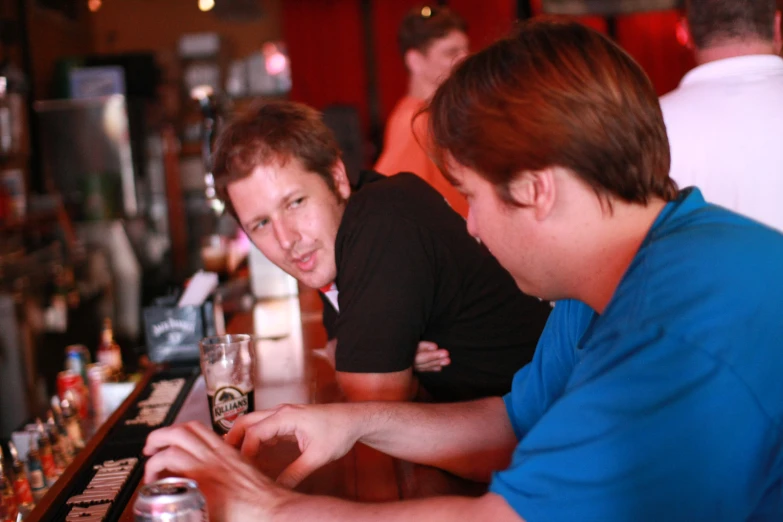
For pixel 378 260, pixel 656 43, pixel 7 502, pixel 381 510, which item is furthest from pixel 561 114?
pixel 656 43

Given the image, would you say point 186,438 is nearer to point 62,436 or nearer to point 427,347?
point 427,347

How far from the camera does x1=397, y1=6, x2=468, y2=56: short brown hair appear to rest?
3.23 metres

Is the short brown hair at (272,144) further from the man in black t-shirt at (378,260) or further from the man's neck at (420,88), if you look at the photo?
the man's neck at (420,88)

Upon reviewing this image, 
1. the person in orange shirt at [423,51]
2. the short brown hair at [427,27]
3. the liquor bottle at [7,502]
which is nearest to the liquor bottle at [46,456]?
the liquor bottle at [7,502]

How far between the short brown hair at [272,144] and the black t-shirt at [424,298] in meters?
0.16

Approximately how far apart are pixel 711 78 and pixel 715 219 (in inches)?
57.4

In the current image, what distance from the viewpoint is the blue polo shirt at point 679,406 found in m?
0.73

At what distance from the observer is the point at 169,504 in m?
0.77

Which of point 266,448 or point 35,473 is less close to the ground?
point 266,448

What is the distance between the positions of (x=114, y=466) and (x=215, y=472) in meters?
0.45

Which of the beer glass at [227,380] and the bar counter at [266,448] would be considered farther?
the beer glass at [227,380]

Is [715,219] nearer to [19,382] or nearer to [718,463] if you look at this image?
[718,463]

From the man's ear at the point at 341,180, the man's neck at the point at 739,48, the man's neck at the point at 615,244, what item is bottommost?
the man's neck at the point at 615,244

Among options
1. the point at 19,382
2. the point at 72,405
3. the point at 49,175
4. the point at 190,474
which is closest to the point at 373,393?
the point at 190,474
